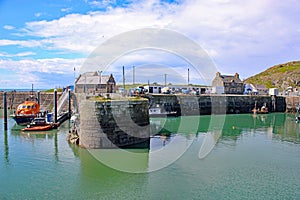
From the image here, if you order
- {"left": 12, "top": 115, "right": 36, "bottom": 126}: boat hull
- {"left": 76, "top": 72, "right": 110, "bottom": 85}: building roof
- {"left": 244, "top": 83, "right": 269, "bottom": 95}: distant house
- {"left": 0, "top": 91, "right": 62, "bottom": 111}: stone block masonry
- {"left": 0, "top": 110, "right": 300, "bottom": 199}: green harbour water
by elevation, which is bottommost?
{"left": 0, "top": 110, "right": 300, "bottom": 199}: green harbour water

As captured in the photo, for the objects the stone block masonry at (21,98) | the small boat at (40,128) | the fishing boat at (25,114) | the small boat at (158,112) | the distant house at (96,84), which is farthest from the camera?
the stone block masonry at (21,98)

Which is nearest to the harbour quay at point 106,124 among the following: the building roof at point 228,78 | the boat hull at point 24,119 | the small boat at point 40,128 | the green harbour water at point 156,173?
the green harbour water at point 156,173

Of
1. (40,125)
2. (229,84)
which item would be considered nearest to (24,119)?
(40,125)

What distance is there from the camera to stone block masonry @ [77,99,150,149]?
23391 mm

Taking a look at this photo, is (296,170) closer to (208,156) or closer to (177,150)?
(208,156)

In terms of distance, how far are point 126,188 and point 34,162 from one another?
8.81m

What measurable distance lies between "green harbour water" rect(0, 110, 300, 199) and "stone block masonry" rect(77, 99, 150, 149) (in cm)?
132

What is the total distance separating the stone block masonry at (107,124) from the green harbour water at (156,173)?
132 centimetres

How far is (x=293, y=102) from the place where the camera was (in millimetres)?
69562

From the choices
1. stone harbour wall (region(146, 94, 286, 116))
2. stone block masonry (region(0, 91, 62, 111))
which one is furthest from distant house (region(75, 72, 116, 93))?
stone harbour wall (region(146, 94, 286, 116))

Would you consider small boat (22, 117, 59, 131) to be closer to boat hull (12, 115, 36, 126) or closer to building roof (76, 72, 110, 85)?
boat hull (12, 115, 36, 126)

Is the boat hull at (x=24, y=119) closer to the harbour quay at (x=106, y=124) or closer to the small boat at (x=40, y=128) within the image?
the small boat at (x=40, y=128)

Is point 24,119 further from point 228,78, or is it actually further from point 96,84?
point 228,78

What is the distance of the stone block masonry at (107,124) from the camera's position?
23.4 metres
